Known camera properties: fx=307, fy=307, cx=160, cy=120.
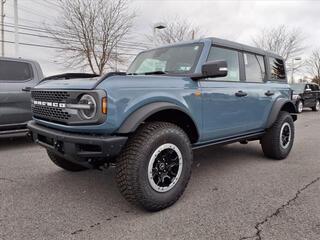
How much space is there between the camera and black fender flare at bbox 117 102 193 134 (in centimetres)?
284

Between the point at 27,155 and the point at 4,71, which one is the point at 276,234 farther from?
the point at 4,71

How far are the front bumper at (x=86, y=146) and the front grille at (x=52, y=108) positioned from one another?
172 mm

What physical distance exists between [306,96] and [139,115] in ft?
56.4

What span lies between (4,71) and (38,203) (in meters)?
3.89

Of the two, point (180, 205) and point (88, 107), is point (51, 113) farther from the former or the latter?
point (180, 205)

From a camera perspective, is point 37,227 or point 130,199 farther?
point 130,199

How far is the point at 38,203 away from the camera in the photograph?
3.33 metres

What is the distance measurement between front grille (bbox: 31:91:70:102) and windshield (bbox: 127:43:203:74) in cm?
→ 128

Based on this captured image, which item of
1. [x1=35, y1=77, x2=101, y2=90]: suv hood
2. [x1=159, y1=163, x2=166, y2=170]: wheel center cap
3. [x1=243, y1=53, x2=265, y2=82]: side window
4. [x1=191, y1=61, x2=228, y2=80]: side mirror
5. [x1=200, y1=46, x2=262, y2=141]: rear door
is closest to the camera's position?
[x1=35, y1=77, x2=101, y2=90]: suv hood

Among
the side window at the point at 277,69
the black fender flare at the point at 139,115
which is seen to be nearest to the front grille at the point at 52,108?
the black fender flare at the point at 139,115

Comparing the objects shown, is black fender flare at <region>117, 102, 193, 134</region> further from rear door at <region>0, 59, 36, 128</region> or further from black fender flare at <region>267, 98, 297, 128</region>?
rear door at <region>0, 59, 36, 128</region>

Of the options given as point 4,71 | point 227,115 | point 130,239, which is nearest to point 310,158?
point 227,115

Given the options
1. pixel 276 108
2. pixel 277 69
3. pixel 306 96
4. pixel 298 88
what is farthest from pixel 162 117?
pixel 306 96

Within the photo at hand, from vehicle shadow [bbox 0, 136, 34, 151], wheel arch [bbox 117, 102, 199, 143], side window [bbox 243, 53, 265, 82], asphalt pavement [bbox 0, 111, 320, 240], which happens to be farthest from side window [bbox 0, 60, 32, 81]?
side window [bbox 243, 53, 265, 82]
